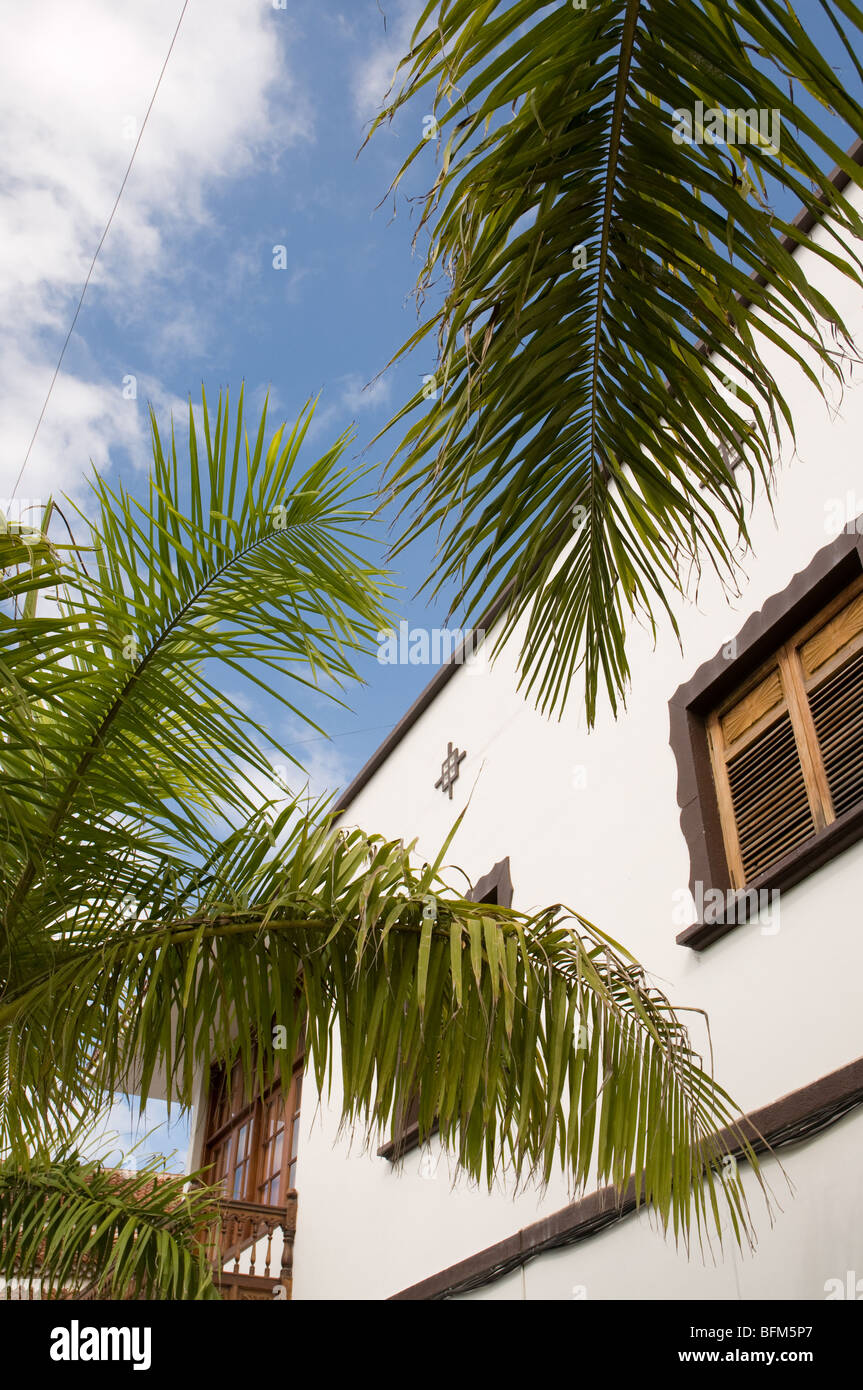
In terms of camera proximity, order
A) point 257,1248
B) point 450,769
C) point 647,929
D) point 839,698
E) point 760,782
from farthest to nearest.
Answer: point 257,1248
point 450,769
point 647,929
point 760,782
point 839,698

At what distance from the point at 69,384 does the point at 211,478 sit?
11.3 feet

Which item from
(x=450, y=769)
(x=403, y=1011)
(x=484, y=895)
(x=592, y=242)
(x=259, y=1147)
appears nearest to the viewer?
(x=592, y=242)

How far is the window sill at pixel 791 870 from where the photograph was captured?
173 inches

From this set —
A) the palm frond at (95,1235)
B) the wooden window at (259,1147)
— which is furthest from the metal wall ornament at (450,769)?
the palm frond at (95,1235)

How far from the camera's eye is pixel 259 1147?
10.9 meters

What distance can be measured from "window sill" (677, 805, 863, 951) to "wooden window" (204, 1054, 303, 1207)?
494 cm

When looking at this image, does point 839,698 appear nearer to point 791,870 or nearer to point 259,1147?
point 791,870

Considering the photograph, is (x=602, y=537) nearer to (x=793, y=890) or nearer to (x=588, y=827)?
(x=793, y=890)

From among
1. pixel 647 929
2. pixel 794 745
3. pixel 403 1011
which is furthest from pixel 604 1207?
pixel 403 1011

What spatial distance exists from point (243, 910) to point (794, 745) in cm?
274

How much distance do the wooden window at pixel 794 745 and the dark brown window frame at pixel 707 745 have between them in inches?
2.0

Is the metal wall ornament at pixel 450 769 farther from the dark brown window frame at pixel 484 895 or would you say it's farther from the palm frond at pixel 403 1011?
the palm frond at pixel 403 1011
